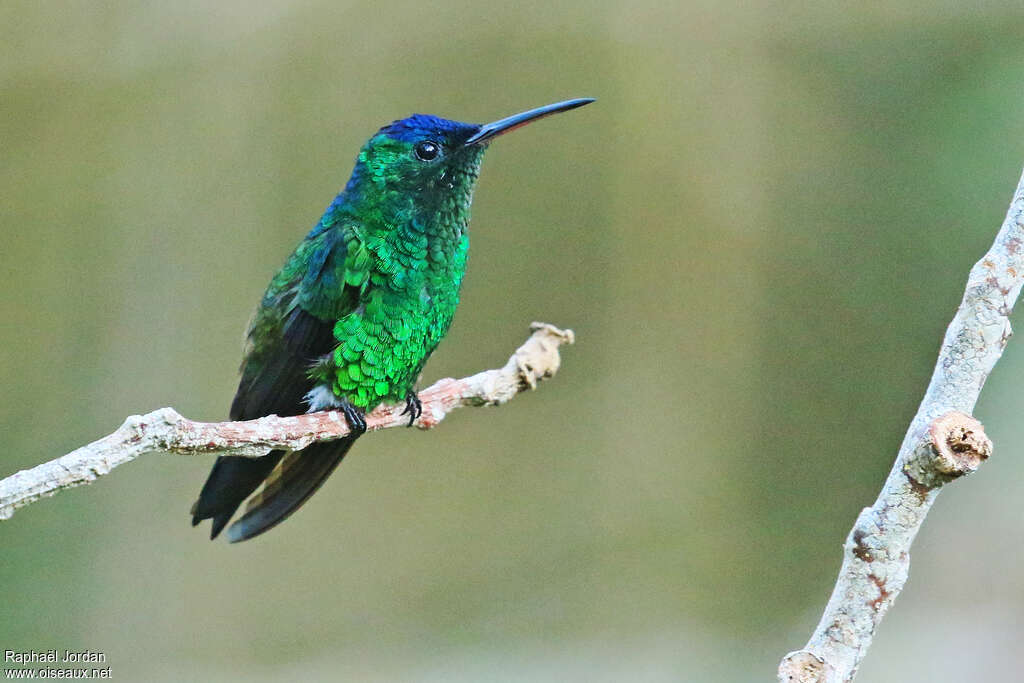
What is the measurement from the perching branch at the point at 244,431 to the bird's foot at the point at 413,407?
0.04 feet

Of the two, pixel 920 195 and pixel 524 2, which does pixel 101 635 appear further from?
pixel 920 195

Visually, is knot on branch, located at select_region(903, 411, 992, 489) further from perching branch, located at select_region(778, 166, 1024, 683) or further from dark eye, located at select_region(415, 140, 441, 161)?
dark eye, located at select_region(415, 140, 441, 161)

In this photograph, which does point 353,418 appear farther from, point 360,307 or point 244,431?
point 244,431

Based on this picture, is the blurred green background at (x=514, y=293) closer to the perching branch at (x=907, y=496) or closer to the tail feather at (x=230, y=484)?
the tail feather at (x=230, y=484)

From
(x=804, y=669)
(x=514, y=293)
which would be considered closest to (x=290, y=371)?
(x=804, y=669)

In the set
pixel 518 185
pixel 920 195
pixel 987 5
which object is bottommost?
pixel 920 195

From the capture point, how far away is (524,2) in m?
4.02

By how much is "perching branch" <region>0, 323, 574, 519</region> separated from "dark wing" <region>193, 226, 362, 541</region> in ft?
0.44

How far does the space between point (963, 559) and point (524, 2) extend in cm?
263

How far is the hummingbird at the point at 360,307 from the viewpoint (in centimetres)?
186

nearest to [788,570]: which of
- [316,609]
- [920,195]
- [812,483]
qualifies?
[812,483]

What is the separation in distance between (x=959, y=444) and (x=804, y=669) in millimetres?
277

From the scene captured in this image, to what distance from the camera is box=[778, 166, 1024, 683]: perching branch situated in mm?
1009

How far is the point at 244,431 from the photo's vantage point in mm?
1431
